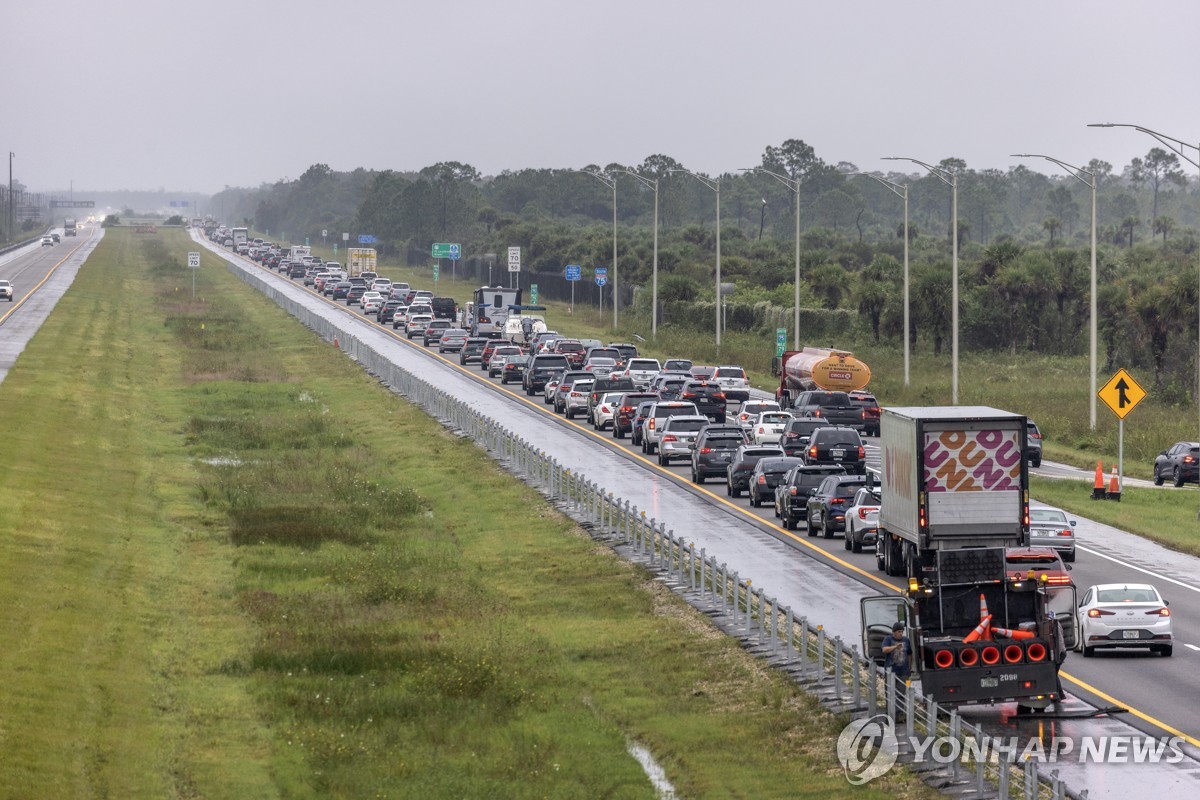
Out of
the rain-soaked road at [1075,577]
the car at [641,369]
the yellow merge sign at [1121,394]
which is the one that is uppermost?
the yellow merge sign at [1121,394]

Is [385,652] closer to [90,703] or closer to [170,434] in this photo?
[90,703]

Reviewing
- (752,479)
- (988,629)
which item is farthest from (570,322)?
(988,629)

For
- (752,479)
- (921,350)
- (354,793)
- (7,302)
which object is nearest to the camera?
(354,793)

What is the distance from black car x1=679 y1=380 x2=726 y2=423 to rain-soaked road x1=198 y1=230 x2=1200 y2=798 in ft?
13.2

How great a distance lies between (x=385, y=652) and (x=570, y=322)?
314 feet

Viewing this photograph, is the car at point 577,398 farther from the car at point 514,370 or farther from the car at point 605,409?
the car at point 514,370

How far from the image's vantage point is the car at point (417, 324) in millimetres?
111062

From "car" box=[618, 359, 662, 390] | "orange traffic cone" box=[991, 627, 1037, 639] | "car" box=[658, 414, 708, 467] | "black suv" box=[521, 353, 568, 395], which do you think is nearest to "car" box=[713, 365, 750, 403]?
"car" box=[618, 359, 662, 390]

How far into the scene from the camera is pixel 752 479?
46.7 m

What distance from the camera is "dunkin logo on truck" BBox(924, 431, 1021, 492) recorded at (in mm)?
24781

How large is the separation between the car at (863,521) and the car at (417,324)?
240 ft

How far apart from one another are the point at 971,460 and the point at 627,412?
38.3 m

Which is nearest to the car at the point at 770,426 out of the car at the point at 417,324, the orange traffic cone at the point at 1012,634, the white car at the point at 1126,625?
the white car at the point at 1126,625

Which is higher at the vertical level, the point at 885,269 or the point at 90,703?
the point at 885,269
